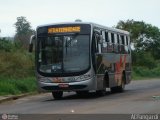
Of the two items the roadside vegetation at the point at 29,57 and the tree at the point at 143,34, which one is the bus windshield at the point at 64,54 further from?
the tree at the point at 143,34

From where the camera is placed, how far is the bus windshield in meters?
24.9

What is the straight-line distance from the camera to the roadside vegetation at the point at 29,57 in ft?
106

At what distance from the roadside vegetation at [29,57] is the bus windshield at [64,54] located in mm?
4961

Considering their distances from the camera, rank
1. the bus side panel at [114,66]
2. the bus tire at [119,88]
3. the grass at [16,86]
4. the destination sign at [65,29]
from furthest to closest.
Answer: the bus tire at [119,88] < the grass at [16,86] < the bus side panel at [114,66] < the destination sign at [65,29]

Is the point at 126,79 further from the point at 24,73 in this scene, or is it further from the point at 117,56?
the point at 24,73

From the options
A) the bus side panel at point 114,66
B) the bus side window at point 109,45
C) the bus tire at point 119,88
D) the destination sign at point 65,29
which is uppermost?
the destination sign at point 65,29

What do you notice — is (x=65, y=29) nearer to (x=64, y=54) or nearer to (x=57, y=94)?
(x=64, y=54)

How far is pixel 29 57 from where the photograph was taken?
42.0 meters

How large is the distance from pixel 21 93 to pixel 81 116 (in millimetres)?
14965

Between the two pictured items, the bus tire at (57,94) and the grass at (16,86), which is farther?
the grass at (16,86)

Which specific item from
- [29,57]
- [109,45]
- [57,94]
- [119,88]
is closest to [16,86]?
[119,88]

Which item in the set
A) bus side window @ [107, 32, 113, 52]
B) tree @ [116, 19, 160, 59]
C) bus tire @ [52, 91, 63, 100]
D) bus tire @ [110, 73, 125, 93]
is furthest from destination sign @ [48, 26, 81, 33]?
tree @ [116, 19, 160, 59]

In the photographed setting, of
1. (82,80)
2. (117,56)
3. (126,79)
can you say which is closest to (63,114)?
(82,80)

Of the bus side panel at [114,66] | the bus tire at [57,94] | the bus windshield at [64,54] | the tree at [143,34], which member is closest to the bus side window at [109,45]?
the bus side panel at [114,66]
